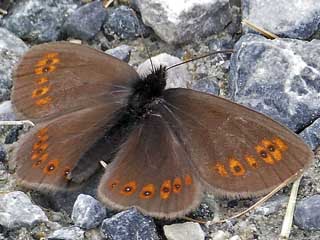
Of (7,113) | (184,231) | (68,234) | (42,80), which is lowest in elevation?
(68,234)

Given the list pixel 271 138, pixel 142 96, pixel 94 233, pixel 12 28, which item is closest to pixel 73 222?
pixel 94 233

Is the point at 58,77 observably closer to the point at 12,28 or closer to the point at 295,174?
the point at 12,28

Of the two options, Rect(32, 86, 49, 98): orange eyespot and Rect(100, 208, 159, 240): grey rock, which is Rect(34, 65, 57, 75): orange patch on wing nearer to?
Rect(32, 86, 49, 98): orange eyespot

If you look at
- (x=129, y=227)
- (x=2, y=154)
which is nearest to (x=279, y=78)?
(x=129, y=227)

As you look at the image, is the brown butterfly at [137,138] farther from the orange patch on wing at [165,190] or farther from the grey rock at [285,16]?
the grey rock at [285,16]

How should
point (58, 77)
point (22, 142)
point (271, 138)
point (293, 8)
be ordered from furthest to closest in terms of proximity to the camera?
point (293, 8)
point (58, 77)
point (22, 142)
point (271, 138)

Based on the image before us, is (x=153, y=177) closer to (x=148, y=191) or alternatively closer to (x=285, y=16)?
(x=148, y=191)
